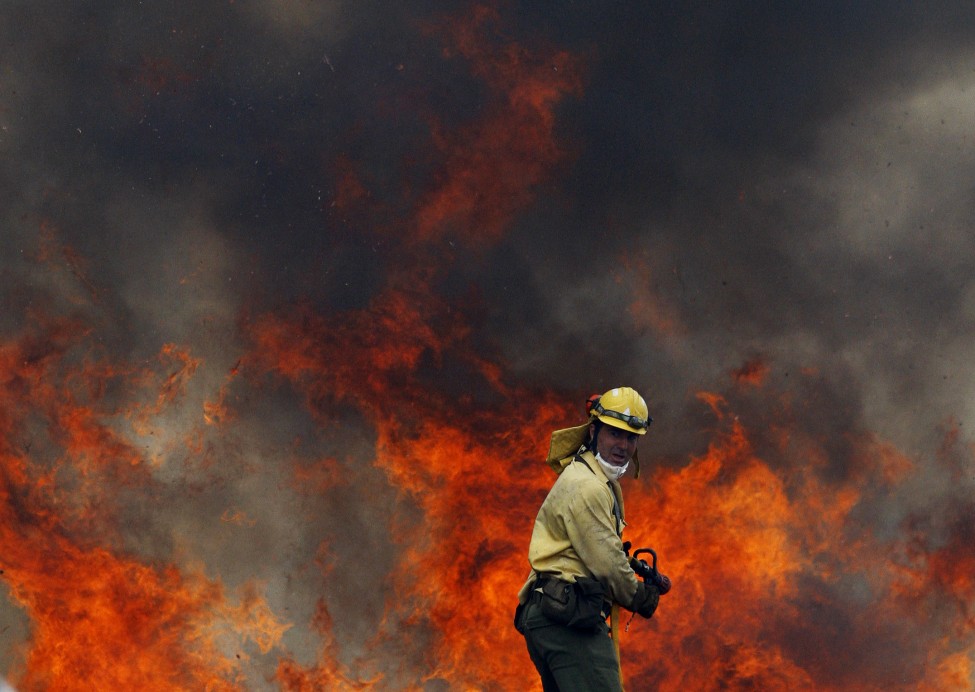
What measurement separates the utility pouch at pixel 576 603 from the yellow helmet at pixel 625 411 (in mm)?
924

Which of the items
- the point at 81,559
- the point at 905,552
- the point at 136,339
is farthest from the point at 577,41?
the point at 81,559

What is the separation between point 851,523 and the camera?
9352mm

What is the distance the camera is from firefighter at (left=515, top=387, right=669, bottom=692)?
19.8 feet

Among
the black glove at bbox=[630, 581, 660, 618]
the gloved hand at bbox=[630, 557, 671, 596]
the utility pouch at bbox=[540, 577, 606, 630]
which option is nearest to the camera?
the utility pouch at bbox=[540, 577, 606, 630]

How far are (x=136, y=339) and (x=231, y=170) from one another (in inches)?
63.7

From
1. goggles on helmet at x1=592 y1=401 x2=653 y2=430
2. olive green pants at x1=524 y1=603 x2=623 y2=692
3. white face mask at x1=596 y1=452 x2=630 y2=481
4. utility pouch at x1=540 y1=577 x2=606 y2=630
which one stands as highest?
goggles on helmet at x1=592 y1=401 x2=653 y2=430

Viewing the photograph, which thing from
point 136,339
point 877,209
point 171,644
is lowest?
point 171,644

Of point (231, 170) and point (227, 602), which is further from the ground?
point (231, 170)

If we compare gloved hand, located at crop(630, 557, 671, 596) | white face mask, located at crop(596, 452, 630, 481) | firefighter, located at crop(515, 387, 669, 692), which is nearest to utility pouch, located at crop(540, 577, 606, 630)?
firefighter, located at crop(515, 387, 669, 692)

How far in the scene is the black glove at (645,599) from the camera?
6.18 m

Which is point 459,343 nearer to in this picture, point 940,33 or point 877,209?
point 877,209

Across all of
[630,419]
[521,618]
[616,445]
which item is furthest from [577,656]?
[630,419]

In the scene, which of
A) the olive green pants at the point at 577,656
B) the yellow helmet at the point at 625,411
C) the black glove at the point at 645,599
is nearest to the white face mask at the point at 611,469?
the yellow helmet at the point at 625,411

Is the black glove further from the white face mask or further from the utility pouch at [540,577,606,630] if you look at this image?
the white face mask
